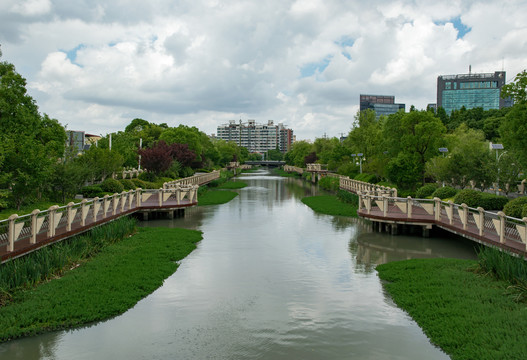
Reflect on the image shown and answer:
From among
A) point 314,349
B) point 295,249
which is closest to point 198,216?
point 295,249

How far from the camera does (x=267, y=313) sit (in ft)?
31.9

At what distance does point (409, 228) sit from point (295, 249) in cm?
610

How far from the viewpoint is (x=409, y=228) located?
19906mm

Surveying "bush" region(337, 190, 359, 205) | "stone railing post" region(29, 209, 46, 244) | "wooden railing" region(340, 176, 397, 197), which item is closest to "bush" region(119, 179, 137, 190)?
"wooden railing" region(340, 176, 397, 197)

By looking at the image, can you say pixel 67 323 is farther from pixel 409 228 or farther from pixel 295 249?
pixel 409 228

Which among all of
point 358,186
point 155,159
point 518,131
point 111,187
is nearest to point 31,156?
point 111,187

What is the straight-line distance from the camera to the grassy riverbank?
8586 millimetres

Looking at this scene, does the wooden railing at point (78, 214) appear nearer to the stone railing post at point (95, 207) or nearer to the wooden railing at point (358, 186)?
the stone railing post at point (95, 207)

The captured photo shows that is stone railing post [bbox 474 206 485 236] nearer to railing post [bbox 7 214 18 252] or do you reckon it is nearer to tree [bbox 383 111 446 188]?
railing post [bbox 7 214 18 252]

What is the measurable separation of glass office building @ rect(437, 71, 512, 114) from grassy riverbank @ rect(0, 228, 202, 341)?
17025 centimetres

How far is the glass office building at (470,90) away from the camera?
166500mm

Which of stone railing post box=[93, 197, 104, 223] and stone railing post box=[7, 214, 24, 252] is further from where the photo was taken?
stone railing post box=[93, 197, 104, 223]

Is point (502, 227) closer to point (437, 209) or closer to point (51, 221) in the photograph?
point (437, 209)

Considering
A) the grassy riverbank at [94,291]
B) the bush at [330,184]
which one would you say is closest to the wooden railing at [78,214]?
the grassy riverbank at [94,291]
